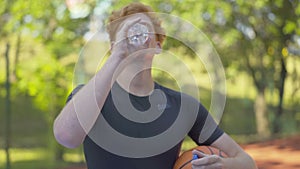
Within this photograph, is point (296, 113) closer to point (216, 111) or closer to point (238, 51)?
point (238, 51)

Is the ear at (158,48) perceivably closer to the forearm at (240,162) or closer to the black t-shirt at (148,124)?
the black t-shirt at (148,124)

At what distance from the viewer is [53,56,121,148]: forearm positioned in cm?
156

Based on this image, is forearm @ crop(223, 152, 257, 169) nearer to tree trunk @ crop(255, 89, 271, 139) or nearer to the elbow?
the elbow

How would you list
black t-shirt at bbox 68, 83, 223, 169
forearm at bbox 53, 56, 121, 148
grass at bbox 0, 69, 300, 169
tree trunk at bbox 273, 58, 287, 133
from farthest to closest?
tree trunk at bbox 273, 58, 287, 133 < grass at bbox 0, 69, 300, 169 < black t-shirt at bbox 68, 83, 223, 169 < forearm at bbox 53, 56, 121, 148

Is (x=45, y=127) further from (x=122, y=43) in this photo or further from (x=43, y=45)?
(x=122, y=43)

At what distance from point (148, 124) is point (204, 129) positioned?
9.6 inches

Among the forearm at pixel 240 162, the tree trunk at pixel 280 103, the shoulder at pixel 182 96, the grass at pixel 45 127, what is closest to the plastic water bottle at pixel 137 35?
the shoulder at pixel 182 96

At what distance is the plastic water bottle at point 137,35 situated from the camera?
1.60 m

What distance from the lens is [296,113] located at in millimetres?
12797

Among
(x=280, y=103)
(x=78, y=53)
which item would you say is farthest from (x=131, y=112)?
(x=280, y=103)

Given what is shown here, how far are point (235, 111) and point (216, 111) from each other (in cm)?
1116

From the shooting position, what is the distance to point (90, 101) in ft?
5.11

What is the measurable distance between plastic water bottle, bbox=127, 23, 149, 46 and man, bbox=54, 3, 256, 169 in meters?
0.01

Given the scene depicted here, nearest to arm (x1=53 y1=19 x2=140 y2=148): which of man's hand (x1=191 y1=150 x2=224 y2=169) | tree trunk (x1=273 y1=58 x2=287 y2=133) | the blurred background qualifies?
man's hand (x1=191 y1=150 x2=224 y2=169)
